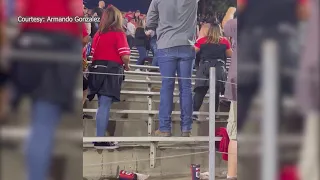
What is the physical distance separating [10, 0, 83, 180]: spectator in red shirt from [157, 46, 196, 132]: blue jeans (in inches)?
22.2

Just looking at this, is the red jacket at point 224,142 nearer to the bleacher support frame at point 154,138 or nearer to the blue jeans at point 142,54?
the bleacher support frame at point 154,138

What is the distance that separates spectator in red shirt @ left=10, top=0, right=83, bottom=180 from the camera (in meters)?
1.38

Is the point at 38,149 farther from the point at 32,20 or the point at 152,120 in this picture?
the point at 152,120

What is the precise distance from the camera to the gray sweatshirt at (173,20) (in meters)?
1.91

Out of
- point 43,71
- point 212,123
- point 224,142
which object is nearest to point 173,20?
point 212,123

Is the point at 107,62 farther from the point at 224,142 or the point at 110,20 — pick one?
the point at 224,142

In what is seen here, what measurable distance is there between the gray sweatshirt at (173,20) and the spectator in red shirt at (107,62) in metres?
0.16

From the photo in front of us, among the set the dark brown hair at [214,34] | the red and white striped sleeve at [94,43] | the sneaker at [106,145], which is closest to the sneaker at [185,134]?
the sneaker at [106,145]

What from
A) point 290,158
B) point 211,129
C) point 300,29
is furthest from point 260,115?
point 211,129

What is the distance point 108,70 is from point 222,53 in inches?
20.5

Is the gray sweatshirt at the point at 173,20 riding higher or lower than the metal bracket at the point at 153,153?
higher

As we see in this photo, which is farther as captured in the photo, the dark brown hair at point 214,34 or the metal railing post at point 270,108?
the dark brown hair at point 214,34

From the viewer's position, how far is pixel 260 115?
131 cm

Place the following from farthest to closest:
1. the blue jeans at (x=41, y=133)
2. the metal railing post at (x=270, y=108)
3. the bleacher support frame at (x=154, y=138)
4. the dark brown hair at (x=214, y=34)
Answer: the dark brown hair at (x=214, y=34)
the bleacher support frame at (x=154, y=138)
the blue jeans at (x=41, y=133)
the metal railing post at (x=270, y=108)
